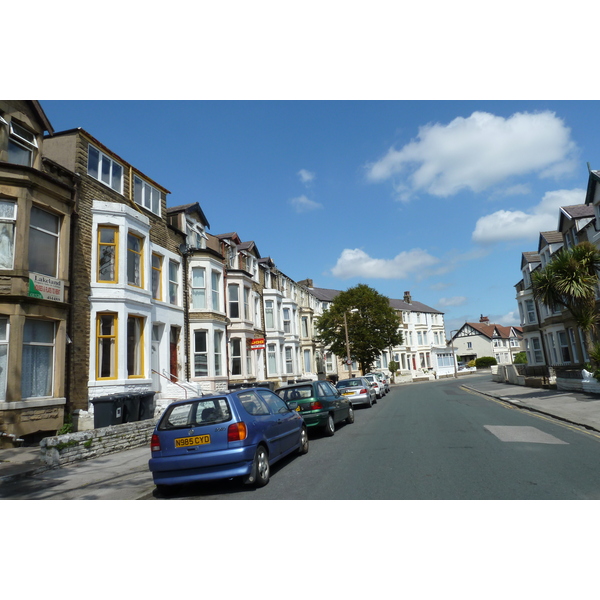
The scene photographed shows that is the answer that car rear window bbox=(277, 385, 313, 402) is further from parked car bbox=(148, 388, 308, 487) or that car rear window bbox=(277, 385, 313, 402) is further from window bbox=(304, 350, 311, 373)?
window bbox=(304, 350, 311, 373)

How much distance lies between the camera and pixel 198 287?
22.7 m

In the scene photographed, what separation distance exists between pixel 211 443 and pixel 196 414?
59 cm

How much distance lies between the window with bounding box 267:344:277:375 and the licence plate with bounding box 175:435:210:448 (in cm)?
2662

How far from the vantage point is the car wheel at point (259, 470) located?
7.18m

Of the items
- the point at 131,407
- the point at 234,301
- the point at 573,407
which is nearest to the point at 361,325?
the point at 234,301

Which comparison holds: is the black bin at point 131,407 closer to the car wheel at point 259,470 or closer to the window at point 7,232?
the window at point 7,232

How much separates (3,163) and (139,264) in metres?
6.06

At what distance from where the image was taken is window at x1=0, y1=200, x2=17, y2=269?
12.4 meters

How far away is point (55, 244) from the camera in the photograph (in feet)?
46.2

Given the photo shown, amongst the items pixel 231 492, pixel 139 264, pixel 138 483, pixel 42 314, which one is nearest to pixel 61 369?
pixel 42 314

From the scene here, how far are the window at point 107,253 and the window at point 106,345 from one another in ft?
4.42

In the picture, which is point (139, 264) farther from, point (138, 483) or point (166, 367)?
point (138, 483)

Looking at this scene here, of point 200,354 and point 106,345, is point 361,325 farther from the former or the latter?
point 106,345

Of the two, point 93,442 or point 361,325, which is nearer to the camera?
point 93,442
